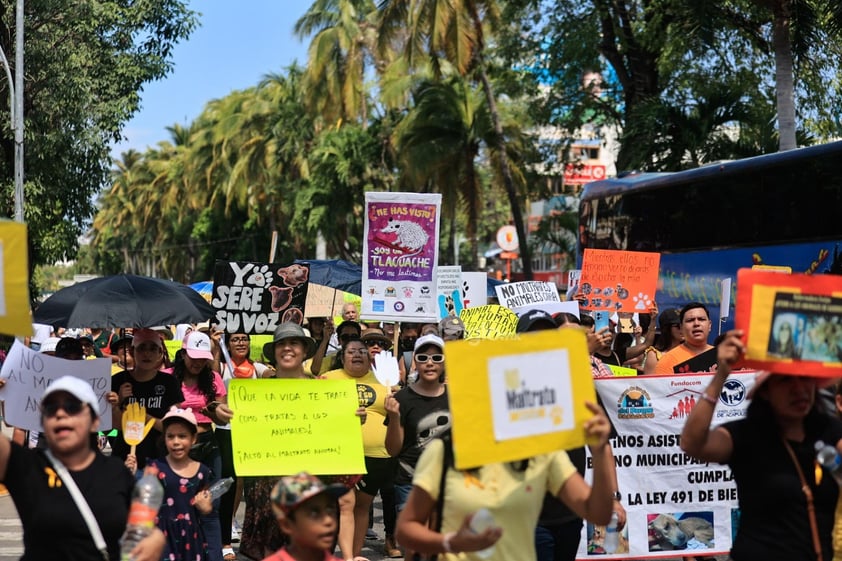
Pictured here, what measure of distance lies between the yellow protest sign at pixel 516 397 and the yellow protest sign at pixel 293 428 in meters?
3.20

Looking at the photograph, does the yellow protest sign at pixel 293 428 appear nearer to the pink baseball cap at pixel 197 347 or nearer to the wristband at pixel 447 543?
the pink baseball cap at pixel 197 347

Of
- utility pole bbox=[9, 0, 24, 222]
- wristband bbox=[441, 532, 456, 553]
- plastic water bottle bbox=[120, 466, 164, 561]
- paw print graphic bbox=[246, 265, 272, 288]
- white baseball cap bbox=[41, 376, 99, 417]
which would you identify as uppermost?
utility pole bbox=[9, 0, 24, 222]

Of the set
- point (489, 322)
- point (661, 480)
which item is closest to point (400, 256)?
point (489, 322)

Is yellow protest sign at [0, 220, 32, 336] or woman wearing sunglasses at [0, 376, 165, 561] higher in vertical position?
yellow protest sign at [0, 220, 32, 336]

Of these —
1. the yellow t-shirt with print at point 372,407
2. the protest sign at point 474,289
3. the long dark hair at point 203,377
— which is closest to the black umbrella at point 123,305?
the long dark hair at point 203,377

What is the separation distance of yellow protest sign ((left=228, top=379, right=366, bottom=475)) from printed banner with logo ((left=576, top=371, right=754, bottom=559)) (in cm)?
162

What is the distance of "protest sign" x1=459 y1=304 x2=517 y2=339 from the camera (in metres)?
10.5

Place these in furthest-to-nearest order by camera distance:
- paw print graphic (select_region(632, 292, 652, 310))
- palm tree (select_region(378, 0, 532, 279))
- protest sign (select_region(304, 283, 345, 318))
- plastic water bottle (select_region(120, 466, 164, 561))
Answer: palm tree (select_region(378, 0, 532, 279))
protest sign (select_region(304, 283, 345, 318))
paw print graphic (select_region(632, 292, 652, 310))
plastic water bottle (select_region(120, 466, 164, 561))

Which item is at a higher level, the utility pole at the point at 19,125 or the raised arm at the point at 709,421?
the utility pole at the point at 19,125

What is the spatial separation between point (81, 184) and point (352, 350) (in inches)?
646

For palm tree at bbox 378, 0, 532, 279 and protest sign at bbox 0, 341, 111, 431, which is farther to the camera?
palm tree at bbox 378, 0, 532, 279

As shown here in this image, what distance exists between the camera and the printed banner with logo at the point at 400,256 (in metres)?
10.3

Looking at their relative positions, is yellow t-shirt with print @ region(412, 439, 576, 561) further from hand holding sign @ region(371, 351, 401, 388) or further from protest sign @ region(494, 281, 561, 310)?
protest sign @ region(494, 281, 561, 310)

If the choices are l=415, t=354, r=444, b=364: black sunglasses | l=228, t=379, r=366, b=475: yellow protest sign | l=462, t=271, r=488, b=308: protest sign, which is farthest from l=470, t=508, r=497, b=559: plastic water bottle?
l=462, t=271, r=488, b=308: protest sign
